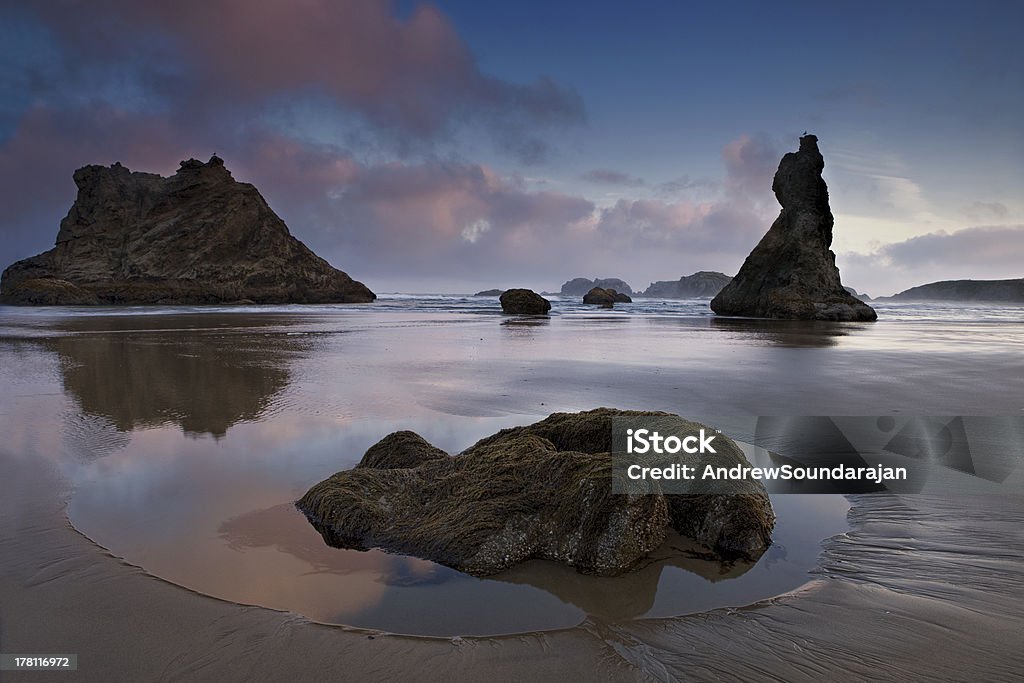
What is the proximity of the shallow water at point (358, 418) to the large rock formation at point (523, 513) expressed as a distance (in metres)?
0.16

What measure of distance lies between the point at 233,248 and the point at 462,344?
6228 centimetres

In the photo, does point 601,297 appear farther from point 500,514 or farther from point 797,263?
point 500,514

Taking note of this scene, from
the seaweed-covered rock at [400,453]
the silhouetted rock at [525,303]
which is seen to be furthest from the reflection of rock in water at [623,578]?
the silhouetted rock at [525,303]

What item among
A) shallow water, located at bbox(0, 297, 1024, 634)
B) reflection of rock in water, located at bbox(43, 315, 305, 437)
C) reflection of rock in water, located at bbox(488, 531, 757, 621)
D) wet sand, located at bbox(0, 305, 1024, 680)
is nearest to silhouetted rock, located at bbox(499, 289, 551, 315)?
shallow water, located at bbox(0, 297, 1024, 634)

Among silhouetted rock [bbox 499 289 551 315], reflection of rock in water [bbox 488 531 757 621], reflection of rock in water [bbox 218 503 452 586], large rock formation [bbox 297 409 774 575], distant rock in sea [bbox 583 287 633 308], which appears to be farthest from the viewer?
distant rock in sea [bbox 583 287 633 308]

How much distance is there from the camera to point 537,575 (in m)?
3.38

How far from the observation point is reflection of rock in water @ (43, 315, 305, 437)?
7.41 meters

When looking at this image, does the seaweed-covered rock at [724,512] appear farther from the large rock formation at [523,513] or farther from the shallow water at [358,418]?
the shallow water at [358,418]

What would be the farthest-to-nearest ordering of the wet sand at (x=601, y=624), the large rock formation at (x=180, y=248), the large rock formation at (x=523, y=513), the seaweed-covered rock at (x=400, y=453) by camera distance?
the large rock formation at (x=180, y=248), the seaweed-covered rock at (x=400, y=453), the large rock formation at (x=523, y=513), the wet sand at (x=601, y=624)

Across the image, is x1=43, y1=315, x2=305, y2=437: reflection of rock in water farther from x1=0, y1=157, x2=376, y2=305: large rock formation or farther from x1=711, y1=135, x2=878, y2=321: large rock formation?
x1=0, y1=157, x2=376, y2=305: large rock formation

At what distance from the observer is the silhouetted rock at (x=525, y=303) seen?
42.6m

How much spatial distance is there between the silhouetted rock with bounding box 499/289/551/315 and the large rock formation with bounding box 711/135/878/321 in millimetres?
14522

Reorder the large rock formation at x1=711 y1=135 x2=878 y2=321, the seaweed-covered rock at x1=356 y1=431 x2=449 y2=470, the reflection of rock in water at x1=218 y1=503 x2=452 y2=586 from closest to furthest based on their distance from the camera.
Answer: the reflection of rock in water at x1=218 y1=503 x2=452 y2=586 → the seaweed-covered rock at x1=356 y1=431 x2=449 y2=470 → the large rock formation at x1=711 y1=135 x2=878 y2=321

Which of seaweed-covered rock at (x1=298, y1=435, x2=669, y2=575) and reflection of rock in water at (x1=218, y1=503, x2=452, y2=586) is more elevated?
seaweed-covered rock at (x1=298, y1=435, x2=669, y2=575)
